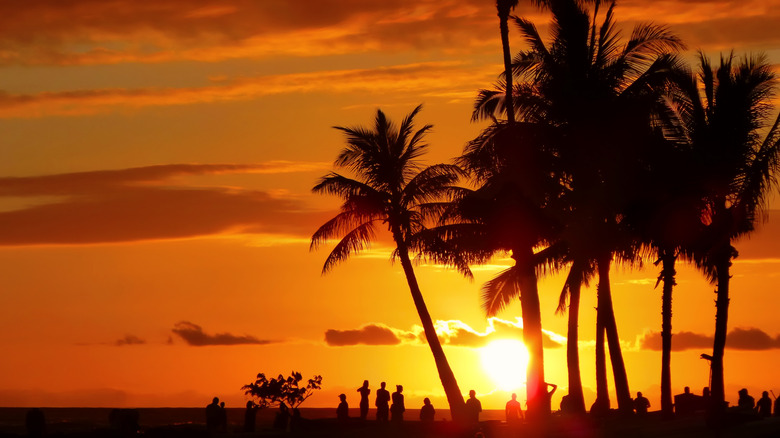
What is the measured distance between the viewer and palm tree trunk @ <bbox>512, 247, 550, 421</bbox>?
38.7 metres

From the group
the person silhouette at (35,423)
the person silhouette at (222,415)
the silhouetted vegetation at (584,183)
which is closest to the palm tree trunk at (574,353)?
the silhouetted vegetation at (584,183)

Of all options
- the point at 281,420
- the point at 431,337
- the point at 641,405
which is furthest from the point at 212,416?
the point at 641,405

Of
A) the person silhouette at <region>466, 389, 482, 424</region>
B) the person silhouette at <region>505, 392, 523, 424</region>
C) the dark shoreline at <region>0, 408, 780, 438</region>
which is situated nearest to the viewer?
the dark shoreline at <region>0, 408, 780, 438</region>

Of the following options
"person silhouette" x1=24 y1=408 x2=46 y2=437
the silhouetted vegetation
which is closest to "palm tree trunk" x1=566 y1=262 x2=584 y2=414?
the silhouetted vegetation

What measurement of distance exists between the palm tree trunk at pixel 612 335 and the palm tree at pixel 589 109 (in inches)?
25.2

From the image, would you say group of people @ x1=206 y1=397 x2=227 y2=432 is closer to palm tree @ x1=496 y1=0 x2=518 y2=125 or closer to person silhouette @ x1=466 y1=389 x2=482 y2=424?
person silhouette @ x1=466 y1=389 x2=482 y2=424

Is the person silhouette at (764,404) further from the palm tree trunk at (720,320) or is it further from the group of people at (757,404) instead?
the palm tree trunk at (720,320)

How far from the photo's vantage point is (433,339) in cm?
4812

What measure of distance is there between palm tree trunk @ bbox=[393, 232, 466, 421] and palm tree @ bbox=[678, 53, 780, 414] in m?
12.9

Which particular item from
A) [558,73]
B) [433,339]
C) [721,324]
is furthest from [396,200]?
[721,324]

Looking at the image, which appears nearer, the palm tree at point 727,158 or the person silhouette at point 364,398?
the palm tree at point 727,158

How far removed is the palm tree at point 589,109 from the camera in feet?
141

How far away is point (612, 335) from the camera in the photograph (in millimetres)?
47969

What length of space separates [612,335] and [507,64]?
12232 mm
